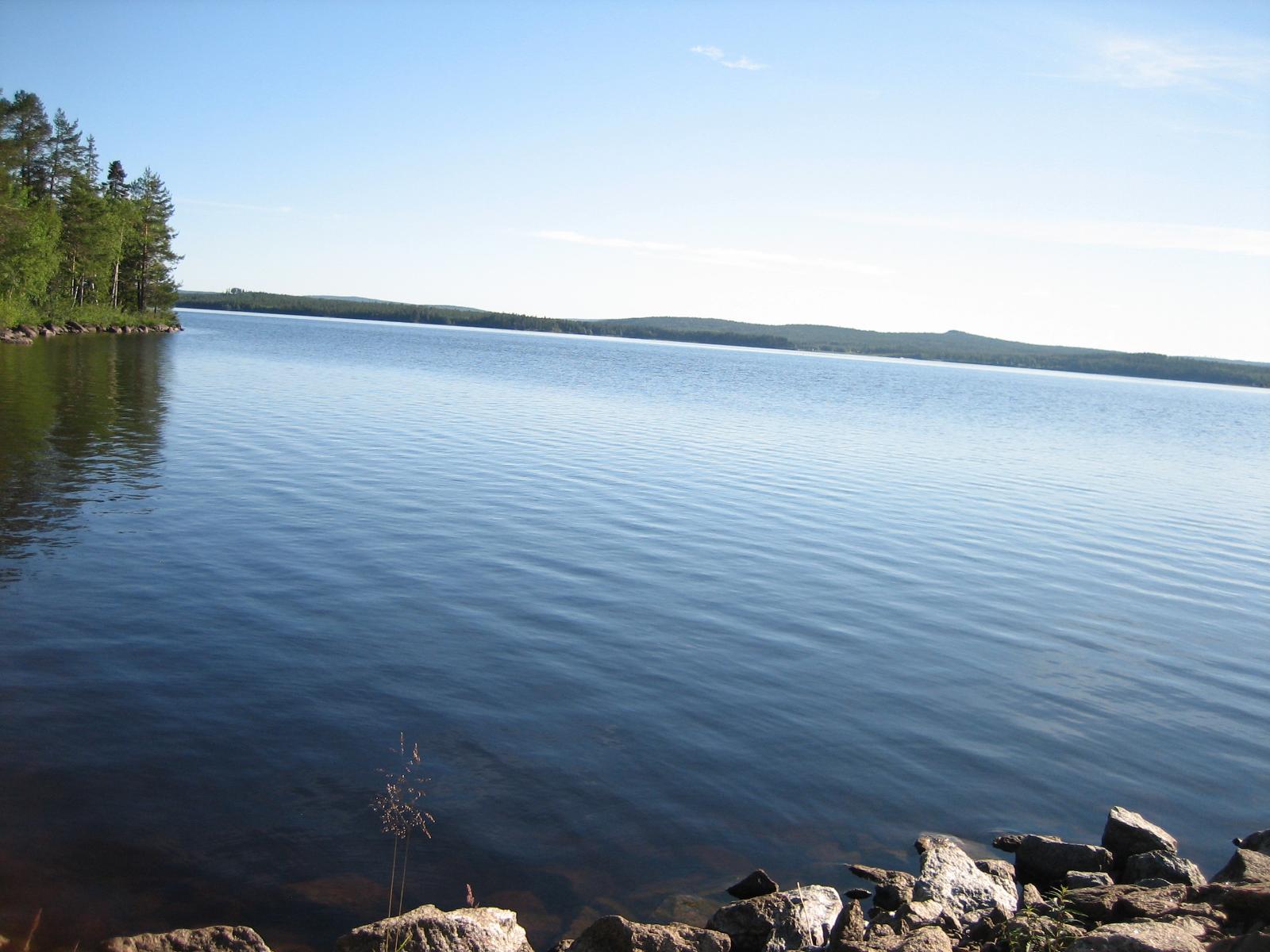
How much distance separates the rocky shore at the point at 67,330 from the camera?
54969mm

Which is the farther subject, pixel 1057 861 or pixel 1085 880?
pixel 1057 861

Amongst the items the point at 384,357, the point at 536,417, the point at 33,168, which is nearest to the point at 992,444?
the point at 536,417

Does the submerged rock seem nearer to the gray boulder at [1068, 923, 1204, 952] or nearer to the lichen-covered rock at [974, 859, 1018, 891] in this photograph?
the gray boulder at [1068, 923, 1204, 952]

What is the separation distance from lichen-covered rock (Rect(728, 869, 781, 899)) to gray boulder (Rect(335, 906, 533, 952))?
1.84 metres

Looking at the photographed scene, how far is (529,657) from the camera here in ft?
36.0

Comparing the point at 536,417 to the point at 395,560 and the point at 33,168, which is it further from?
the point at 33,168

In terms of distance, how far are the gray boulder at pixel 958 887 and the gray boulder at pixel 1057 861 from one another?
492 mm

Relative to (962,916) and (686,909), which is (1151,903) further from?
(686,909)

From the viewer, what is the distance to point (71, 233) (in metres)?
74.9

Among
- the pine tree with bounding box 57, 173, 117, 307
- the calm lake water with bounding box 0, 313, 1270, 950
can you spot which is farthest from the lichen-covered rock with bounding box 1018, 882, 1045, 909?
the pine tree with bounding box 57, 173, 117, 307

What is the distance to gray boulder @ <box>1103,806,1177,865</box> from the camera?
7.62 m

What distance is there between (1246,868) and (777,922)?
3.57 m

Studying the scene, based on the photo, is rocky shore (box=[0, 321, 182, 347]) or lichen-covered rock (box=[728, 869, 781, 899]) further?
rocky shore (box=[0, 321, 182, 347])

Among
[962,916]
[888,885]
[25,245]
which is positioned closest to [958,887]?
[962,916]
